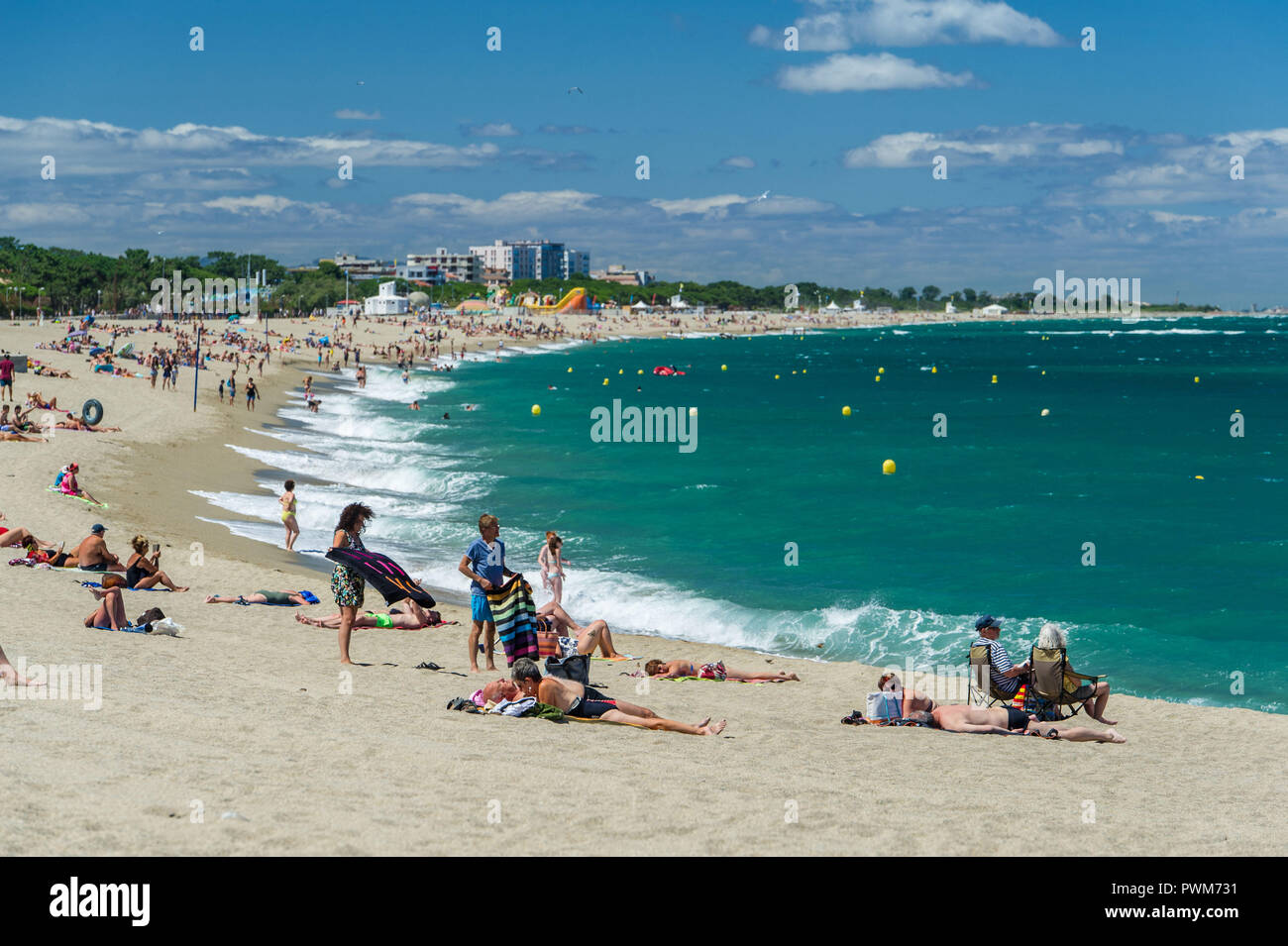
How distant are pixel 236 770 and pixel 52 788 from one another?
1.09m

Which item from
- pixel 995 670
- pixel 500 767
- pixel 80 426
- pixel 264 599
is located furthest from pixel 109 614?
pixel 80 426

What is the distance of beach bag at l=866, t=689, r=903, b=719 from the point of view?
10920mm

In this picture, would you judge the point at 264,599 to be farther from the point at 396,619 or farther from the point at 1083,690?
the point at 1083,690

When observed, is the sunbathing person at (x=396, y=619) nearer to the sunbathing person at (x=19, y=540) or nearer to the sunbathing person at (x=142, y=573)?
the sunbathing person at (x=142, y=573)

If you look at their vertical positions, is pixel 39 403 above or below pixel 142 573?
above

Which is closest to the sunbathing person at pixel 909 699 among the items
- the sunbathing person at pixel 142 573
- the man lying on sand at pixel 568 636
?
the man lying on sand at pixel 568 636

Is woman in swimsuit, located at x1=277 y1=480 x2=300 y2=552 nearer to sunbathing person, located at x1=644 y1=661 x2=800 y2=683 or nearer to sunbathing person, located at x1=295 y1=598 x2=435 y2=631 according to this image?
sunbathing person, located at x1=295 y1=598 x2=435 y2=631

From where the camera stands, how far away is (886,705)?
1095cm

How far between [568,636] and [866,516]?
16653 mm

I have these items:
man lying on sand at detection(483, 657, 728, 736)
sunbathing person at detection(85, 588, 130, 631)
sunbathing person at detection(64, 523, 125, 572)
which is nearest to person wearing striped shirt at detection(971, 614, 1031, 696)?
man lying on sand at detection(483, 657, 728, 736)

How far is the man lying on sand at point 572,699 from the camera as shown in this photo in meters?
9.63

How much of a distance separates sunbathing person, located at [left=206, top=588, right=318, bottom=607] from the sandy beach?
1.06ft

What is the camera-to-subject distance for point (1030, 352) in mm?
136000
